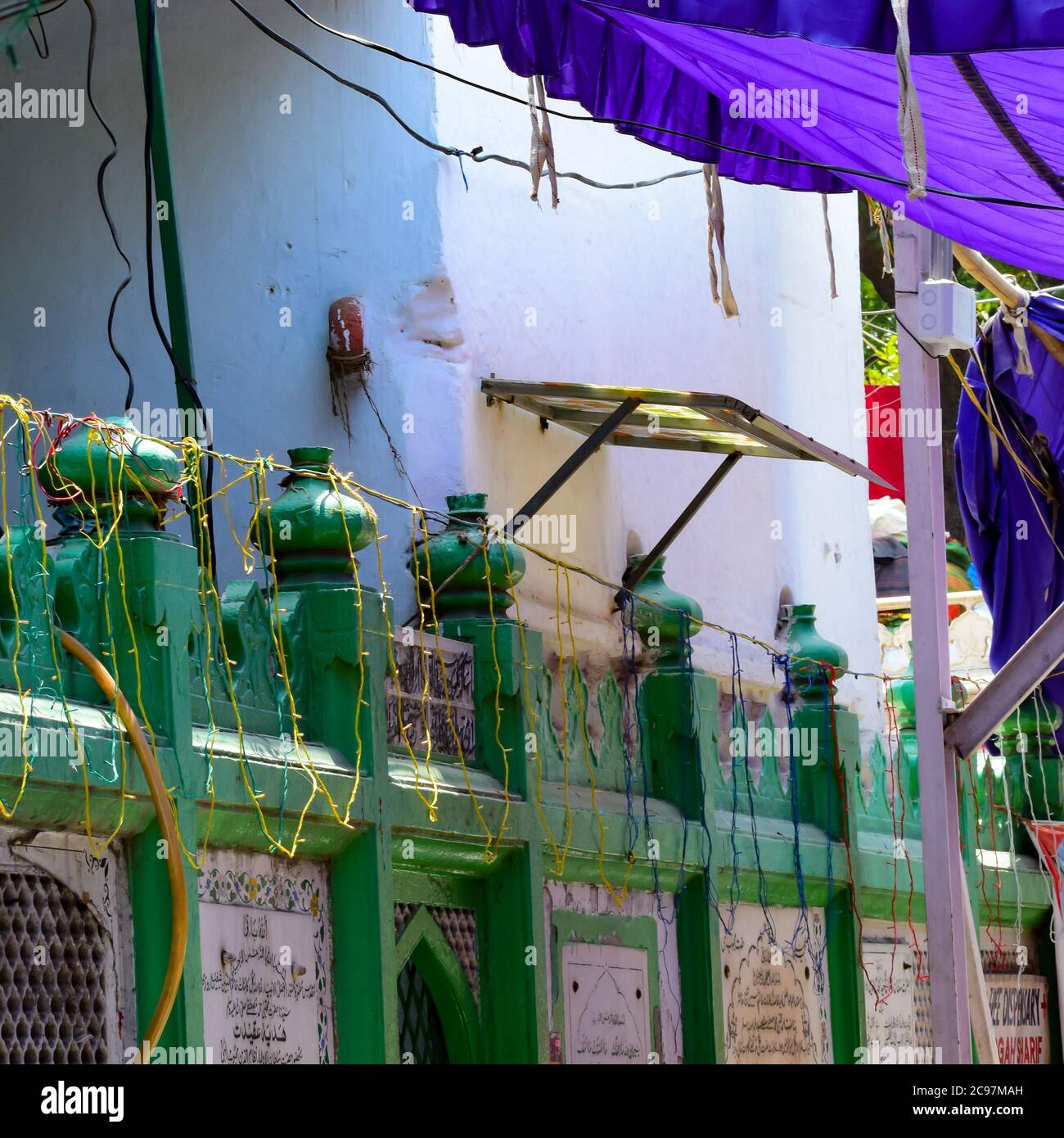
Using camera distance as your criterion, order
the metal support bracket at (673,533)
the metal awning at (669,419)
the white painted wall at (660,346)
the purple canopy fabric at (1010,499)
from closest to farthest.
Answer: the metal awning at (669,419), the white painted wall at (660,346), the metal support bracket at (673,533), the purple canopy fabric at (1010,499)

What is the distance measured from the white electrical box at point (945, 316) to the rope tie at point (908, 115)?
148 centimetres

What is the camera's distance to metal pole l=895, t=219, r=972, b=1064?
694 centimetres

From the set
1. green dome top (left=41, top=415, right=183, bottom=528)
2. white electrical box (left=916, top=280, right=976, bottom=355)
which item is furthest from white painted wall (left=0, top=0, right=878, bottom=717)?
green dome top (left=41, top=415, right=183, bottom=528)

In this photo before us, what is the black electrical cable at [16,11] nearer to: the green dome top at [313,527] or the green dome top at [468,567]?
the green dome top at [313,527]

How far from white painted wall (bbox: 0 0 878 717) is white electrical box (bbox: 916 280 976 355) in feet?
8.56

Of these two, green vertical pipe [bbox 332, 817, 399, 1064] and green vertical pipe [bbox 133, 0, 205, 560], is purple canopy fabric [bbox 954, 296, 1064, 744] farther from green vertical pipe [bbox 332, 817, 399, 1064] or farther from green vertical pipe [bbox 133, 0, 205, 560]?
green vertical pipe [bbox 332, 817, 399, 1064]

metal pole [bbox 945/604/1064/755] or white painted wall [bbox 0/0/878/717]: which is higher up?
white painted wall [bbox 0/0/878/717]

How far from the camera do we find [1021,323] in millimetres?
8703

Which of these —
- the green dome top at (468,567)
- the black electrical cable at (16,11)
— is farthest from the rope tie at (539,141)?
the black electrical cable at (16,11)

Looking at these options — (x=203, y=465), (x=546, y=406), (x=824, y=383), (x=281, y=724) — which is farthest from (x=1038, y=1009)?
(x=281, y=724)

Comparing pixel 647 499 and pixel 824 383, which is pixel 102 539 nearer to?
pixel 647 499

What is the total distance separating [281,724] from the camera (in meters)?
6.61

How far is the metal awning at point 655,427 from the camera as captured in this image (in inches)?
344

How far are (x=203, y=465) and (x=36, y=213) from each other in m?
1.87
